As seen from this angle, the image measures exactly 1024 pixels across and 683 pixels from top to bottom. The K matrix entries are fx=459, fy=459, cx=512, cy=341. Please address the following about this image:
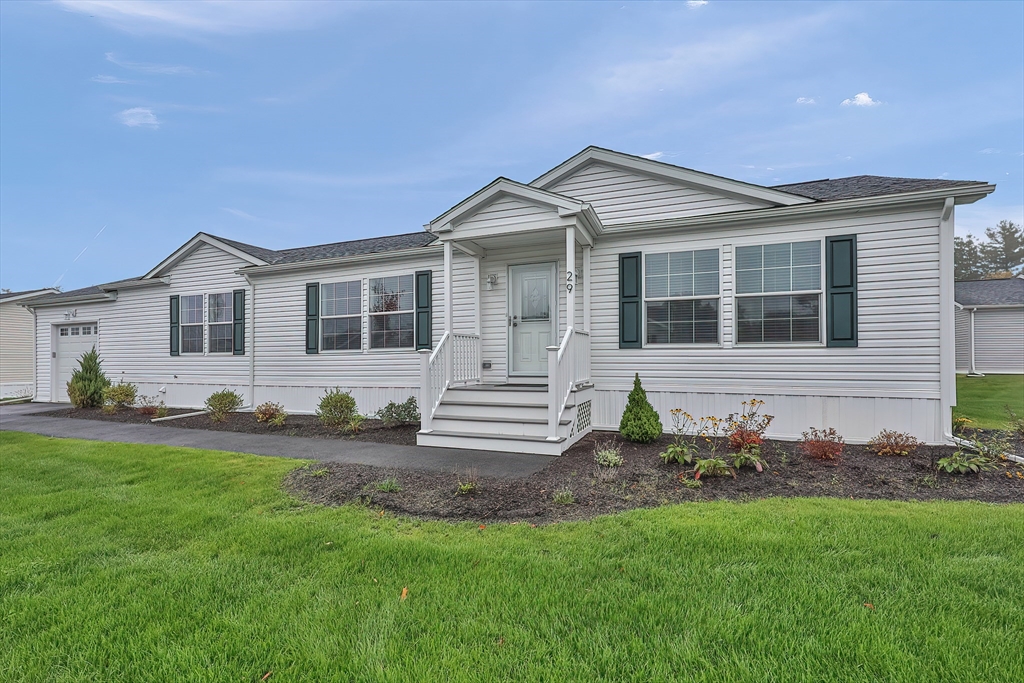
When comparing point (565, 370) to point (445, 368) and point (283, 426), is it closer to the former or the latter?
point (445, 368)

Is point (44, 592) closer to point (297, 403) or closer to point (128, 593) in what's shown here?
point (128, 593)

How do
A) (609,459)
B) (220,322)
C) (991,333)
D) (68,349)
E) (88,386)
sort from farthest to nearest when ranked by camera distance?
(991,333) < (68,349) < (88,386) < (220,322) < (609,459)

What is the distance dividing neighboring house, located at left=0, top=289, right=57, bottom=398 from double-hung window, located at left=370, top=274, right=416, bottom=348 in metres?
16.0

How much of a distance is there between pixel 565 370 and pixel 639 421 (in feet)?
4.25

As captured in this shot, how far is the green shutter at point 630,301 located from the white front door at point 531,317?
1153mm

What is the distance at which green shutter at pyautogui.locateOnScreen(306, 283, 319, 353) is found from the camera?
1029cm

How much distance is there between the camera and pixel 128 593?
2.63 meters

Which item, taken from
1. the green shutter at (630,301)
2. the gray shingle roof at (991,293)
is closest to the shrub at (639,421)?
the green shutter at (630,301)

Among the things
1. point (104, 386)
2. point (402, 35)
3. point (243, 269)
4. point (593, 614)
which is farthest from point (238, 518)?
point (104, 386)

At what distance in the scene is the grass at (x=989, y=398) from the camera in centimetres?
909

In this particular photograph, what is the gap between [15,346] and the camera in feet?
58.2

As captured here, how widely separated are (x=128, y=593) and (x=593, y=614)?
2.64m

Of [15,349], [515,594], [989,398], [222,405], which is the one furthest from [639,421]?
[15,349]

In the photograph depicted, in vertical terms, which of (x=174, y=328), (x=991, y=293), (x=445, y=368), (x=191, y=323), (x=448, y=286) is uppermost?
(x=991, y=293)
